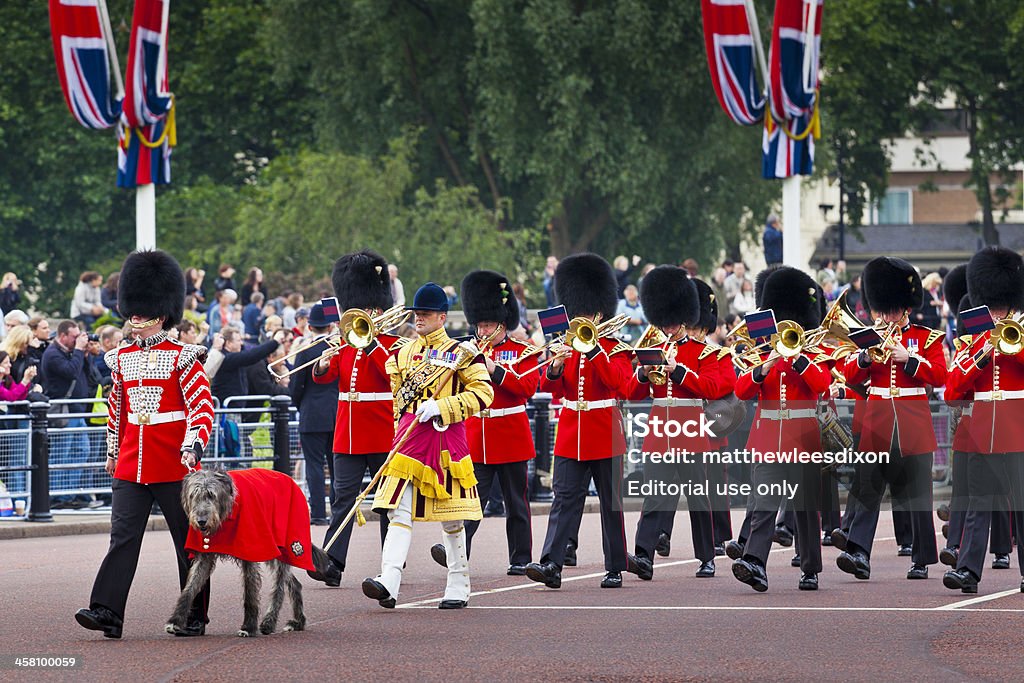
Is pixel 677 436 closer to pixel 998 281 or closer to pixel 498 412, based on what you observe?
pixel 498 412

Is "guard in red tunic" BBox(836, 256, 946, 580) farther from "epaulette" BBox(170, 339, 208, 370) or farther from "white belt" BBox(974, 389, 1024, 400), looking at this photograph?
"epaulette" BBox(170, 339, 208, 370)

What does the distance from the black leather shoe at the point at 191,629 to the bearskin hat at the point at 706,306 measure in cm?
443

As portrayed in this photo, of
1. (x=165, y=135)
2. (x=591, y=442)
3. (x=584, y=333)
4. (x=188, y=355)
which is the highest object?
(x=165, y=135)

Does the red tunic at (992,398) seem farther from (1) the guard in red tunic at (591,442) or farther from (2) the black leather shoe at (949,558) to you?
(1) the guard in red tunic at (591,442)

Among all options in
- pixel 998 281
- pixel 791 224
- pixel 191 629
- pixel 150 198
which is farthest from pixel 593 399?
pixel 150 198

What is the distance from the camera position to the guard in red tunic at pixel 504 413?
12680 mm

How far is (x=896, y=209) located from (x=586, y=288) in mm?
58549

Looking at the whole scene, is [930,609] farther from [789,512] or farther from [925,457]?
[789,512]

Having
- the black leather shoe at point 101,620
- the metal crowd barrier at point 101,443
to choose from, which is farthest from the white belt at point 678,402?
the black leather shoe at point 101,620

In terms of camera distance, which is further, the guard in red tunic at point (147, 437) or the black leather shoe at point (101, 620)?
the guard in red tunic at point (147, 437)

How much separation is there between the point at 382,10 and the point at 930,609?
29814 millimetres

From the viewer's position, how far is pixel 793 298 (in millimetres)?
12797

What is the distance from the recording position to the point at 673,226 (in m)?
40.8

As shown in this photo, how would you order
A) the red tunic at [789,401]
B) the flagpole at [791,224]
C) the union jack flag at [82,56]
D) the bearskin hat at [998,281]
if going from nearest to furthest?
1. the red tunic at [789,401]
2. the bearskin hat at [998,281]
3. the union jack flag at [82,56]
4. the flagpole at [791,224]
